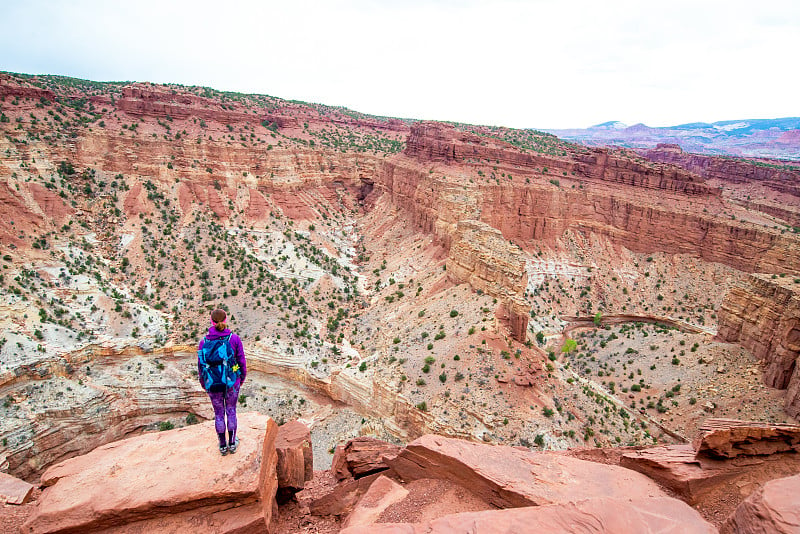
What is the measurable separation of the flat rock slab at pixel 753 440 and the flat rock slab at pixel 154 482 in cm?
871

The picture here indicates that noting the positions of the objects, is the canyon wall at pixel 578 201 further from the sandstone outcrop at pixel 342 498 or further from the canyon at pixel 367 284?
the sandstone outcrop at pixel 342 498

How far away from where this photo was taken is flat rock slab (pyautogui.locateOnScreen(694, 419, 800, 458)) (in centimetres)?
772

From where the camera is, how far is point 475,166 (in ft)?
156

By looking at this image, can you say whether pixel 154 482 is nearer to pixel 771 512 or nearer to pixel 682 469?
pixel 771 512

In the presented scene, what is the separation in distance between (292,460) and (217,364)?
123 inches

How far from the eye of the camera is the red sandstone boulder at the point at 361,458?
34.2ft

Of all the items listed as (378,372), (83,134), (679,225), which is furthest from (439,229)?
(83,134)

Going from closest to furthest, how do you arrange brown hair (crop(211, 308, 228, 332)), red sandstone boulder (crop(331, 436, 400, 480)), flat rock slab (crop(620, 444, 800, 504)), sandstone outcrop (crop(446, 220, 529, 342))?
1. flat rock slab (crop(620, 444, 800, 504))
2. brown hair (crop(211, 308, 228, 332))
3. red sandstone boulder (crop(331, 436, 400, 480))
4. sandstone outcrop (crop(446, 220, 529, 342))

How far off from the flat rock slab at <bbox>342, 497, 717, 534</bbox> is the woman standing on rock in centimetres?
354

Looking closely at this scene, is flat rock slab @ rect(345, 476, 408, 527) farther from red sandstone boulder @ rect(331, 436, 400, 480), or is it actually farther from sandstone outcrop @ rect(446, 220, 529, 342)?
A: sandstone outcrop @ rect(446, 220, 529, 342)

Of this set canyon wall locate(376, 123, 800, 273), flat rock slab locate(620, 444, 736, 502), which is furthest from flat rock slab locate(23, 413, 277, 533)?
canyon wall locate(376, 123, 800, 273)

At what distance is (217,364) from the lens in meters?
8.33

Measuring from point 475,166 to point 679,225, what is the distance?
75.4 ft

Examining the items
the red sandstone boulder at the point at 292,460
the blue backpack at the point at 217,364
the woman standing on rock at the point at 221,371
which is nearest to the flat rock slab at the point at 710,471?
the red sandstone boulder at the point at 292,460
